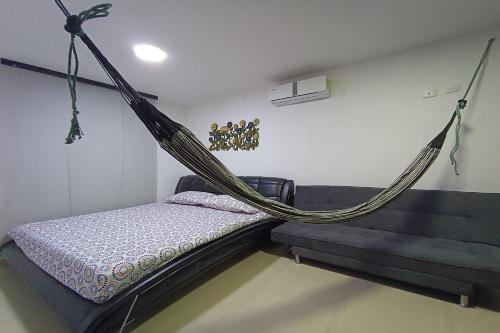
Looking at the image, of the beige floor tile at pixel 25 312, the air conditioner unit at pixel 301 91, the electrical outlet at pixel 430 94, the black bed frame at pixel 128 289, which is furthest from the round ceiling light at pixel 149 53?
the electrical outlet at pixel 430 94

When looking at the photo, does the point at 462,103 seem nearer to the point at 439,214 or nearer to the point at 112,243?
the point at 439,214

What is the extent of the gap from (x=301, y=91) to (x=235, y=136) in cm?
131

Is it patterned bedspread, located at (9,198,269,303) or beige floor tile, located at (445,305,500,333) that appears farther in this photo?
beige floor tile, located at (445,305,500,333)

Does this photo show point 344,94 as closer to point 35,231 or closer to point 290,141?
point 290,141

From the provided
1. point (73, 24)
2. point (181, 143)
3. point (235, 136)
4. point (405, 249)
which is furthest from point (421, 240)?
point (73, 24)

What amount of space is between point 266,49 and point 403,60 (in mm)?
1461

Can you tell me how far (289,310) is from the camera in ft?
5.46

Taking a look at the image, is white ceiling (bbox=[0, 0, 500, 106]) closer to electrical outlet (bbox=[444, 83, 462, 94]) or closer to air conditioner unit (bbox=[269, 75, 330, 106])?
air conditioner unit (bbox=[269, 75, 330, 106])

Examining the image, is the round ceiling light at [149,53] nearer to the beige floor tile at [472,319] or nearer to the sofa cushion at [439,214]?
the sofa cushion at [439,214]

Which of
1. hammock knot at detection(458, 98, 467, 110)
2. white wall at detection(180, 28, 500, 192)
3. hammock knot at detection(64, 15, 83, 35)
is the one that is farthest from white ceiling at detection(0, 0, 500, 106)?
hammock knot at detection(64, 15, 83, 35)

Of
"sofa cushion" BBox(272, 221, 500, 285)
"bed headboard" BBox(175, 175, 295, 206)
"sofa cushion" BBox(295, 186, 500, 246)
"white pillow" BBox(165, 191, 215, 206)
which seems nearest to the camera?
"sofa cushion" BBox(272, 221, 500, 285)

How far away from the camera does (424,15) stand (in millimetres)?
1731

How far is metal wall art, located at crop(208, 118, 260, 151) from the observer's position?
3.43 metres

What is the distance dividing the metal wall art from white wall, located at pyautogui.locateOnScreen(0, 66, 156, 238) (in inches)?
47.8
